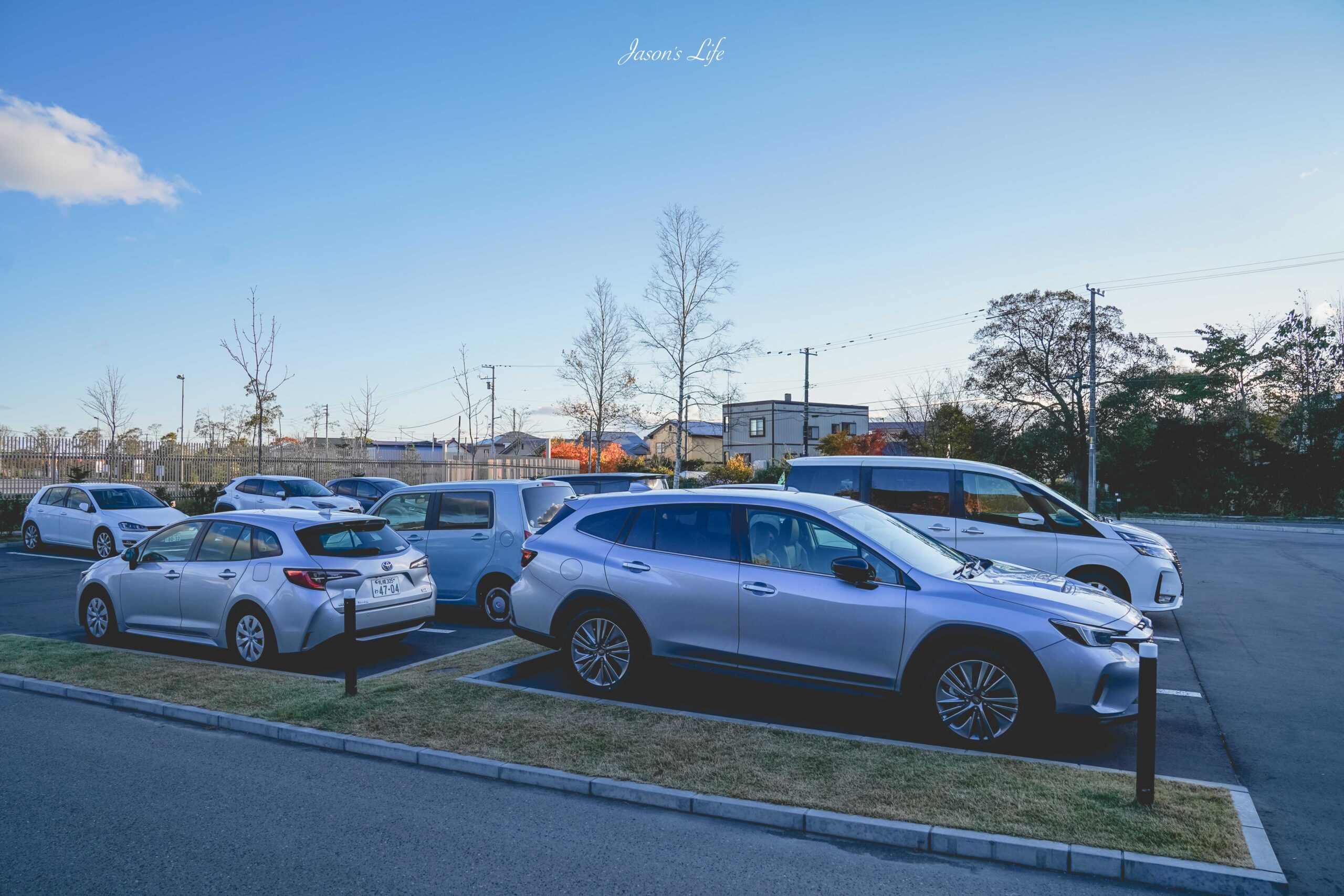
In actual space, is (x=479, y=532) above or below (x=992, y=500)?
below

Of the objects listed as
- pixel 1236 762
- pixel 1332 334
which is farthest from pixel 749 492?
pixel 1332 334

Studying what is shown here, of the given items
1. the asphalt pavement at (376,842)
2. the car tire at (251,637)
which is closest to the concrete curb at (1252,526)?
the car tire at (251,637)

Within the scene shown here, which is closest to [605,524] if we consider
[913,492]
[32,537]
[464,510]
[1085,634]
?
[1085,634]

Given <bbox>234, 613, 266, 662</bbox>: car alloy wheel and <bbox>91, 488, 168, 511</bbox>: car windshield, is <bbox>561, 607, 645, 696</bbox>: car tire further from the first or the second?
<bbox>91, 488, 168, 511</bbox>: car windshield

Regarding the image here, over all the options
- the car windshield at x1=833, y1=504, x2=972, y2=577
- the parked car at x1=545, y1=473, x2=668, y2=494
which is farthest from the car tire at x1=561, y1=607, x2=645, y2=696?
the parked car at x1=545, y1=473, x2=668, y2=494

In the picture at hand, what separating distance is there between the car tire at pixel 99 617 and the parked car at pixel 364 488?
13.1 m

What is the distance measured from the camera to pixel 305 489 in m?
21.6

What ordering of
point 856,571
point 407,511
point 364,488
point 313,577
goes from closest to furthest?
point 856,571
point 313,577
point 407,511
point 364,488

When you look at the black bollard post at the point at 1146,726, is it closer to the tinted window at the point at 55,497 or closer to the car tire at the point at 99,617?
the car tire at the point at 99,617

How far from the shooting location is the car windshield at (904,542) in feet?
21.2

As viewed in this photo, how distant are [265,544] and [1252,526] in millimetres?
35551

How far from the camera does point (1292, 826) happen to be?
4770 millimetres

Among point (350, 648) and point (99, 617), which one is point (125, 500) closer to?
point (99, 617)

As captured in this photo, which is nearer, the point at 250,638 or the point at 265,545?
the point at 250,638
